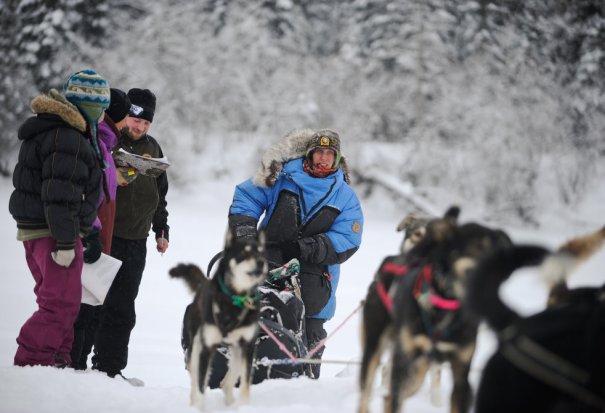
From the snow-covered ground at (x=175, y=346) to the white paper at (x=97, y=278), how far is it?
52cm

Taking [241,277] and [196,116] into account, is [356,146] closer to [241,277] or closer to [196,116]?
[196,116]

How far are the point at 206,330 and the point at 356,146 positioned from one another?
16716mm

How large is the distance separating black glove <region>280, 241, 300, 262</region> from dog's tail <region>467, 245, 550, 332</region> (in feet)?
8.07

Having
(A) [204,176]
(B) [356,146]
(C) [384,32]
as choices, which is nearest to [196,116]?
(A) [204,176]

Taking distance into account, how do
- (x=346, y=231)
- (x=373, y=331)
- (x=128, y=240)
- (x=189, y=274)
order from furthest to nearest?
(x=128, y=240) < (x=346, y=231) < (x=189, y=274) < (x=373, y=331)

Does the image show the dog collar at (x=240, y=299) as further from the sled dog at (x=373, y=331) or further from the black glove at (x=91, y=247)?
the black glove at (x=91, y=247)

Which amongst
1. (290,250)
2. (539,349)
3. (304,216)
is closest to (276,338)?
(290,250)

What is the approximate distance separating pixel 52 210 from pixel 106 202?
770 millimetres

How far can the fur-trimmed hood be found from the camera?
4242mm

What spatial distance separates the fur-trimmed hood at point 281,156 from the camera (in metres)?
4.24

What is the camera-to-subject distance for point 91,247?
3539 millimetres

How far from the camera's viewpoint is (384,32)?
25.2 metres

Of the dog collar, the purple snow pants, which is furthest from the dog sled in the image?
the purple snow pants

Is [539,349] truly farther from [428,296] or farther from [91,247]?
[91,247]
